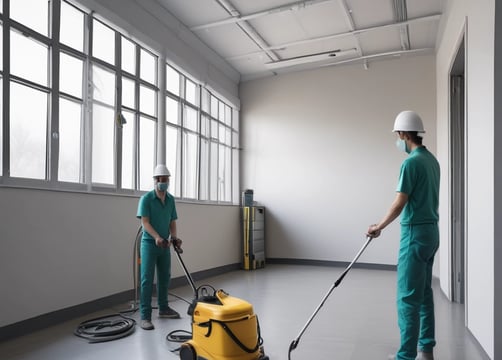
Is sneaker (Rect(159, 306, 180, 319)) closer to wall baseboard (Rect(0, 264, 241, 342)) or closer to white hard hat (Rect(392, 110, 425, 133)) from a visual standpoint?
wall baseboard (Rect(0, 264, 241, 342))

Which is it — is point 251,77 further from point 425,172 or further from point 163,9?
point 425,172

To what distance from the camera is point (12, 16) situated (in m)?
3.62

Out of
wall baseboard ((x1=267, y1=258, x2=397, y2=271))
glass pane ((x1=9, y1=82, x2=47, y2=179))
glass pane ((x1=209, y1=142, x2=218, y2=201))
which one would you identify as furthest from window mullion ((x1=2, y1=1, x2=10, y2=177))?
wall baseboard ((x1=267, y1=258, x2=397, y2=271))

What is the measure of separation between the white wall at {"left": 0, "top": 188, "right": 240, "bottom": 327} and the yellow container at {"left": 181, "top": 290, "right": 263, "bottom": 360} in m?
1.74

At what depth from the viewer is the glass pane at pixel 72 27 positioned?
4225 millimetres

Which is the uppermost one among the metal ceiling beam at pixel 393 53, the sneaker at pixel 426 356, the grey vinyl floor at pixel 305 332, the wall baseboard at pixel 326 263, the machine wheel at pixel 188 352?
the metal ceiling beam at pixel 393 53

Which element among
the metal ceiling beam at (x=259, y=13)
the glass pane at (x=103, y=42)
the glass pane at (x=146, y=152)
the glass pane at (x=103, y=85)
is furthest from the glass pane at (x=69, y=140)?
the metal ceiling beam at (x=259, y=13)

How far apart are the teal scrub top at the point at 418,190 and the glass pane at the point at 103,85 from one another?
344 centimetres

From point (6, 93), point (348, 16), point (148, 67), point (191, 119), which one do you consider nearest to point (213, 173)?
point (191, 119)

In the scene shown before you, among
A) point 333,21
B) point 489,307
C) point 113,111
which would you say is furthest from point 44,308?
point 333,21

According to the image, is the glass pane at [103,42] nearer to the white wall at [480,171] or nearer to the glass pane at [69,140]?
the glass pane at [69,140]

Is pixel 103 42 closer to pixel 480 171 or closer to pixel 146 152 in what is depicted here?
pixel 146 152

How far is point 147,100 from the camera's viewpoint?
18.3 ft

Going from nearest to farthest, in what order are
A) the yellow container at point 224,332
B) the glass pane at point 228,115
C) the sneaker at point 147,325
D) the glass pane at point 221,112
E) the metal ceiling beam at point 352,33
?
1. the yellow container at point 224,332
2. the sneaker at point 147,325
3. the metal ceiling beam at point 352,33
4. the glass pane at point 221,112
5. the glass pane at point 228,115
